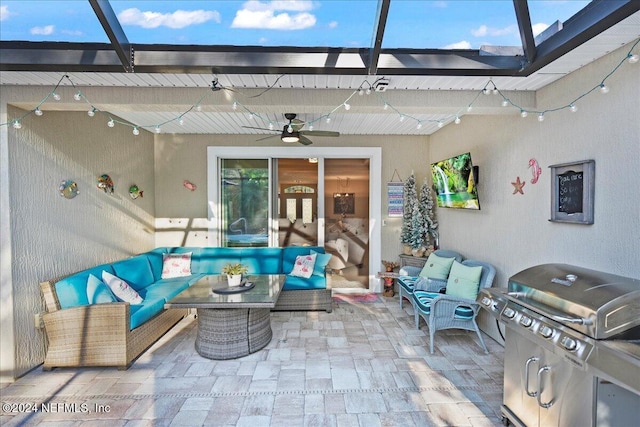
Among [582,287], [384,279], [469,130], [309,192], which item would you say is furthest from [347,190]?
[582,287]

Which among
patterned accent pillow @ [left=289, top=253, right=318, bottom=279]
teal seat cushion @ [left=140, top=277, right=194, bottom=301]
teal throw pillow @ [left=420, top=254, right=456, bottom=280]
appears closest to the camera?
teal seat cushion @ [left=140, top=277, right=194, bottom=301]

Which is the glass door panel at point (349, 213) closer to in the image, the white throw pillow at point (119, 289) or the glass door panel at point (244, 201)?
the glass door panel at point (244, 201)

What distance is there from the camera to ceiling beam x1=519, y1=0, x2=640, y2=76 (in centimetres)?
173

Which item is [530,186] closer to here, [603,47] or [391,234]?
[603,47]

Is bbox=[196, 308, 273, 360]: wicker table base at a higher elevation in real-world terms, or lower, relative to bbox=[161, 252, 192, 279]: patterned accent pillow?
lower

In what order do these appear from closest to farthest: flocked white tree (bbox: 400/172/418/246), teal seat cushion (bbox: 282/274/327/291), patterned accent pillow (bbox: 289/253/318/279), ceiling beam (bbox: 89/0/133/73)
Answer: ceiling beam (bbox: 89/0/133/73) → teal seat cushion (bbox: 282/274/327/291) → patterned accent pillow (bbox: 289/253/318/279) → flocked white tree (bbox: 400/172/418/246)

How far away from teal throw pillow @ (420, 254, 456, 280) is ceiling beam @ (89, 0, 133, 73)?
401 centimetres

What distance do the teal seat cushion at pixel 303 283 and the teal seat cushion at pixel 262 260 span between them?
437 millimetres

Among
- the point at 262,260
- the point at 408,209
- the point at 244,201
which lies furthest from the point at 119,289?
the point at 408,209

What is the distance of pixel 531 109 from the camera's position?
9.75 feet

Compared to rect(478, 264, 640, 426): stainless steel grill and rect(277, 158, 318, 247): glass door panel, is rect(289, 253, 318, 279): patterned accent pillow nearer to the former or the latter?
rect(277, 158, 318, 247): glass door panel

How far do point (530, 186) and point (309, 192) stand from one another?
3.43 m

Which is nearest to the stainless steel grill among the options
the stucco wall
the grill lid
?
the grill lid

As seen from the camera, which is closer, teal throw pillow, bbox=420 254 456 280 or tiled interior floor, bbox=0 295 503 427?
tiled interior floor, bbox=0 295 503 427
